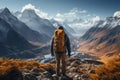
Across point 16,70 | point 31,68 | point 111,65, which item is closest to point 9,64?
point 16,70

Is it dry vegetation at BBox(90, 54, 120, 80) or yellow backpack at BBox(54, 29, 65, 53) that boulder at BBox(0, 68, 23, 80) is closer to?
yellow backpack at BBox(54, 29, 65, 53)

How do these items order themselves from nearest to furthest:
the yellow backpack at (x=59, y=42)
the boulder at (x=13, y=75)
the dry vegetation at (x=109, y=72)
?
the dry vegetation at (x=109, y=72) → the boulder at (x=13, y=75) → the yellow backpack at (x=59, y=42)

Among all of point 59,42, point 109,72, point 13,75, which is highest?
point 59,42

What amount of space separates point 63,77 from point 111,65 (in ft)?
15.4

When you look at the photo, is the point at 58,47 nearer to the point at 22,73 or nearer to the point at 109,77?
the point at 22,73

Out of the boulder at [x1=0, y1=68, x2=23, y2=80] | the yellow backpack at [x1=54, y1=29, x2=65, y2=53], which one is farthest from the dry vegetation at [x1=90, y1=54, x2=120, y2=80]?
the boulder at [x1=0, y1=68, x2=23, y2=80]

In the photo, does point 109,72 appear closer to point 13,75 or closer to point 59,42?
point 59,42

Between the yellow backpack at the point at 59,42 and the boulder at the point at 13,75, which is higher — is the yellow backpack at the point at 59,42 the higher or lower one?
the higher one

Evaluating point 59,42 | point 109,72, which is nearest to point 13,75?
point 59,42

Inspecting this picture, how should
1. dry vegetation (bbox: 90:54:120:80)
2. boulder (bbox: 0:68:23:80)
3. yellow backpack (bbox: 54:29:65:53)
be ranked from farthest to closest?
yellow backpack (bbox: 54:29:65:53) < boulder (bbox: 0:68:23:80) < dry vegetation (bbox: 90:54:120:80)

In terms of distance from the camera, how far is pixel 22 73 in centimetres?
2072

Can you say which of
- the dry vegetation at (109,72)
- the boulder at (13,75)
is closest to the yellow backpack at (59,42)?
the boulder at (13,75)

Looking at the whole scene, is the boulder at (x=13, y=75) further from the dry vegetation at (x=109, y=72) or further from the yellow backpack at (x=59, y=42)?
the dry vegetation at (x=109, y=72)

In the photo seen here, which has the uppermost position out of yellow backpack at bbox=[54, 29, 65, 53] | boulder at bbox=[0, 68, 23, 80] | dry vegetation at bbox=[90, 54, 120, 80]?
yellow backpack at bbox=[54, 29, 65, 53]
